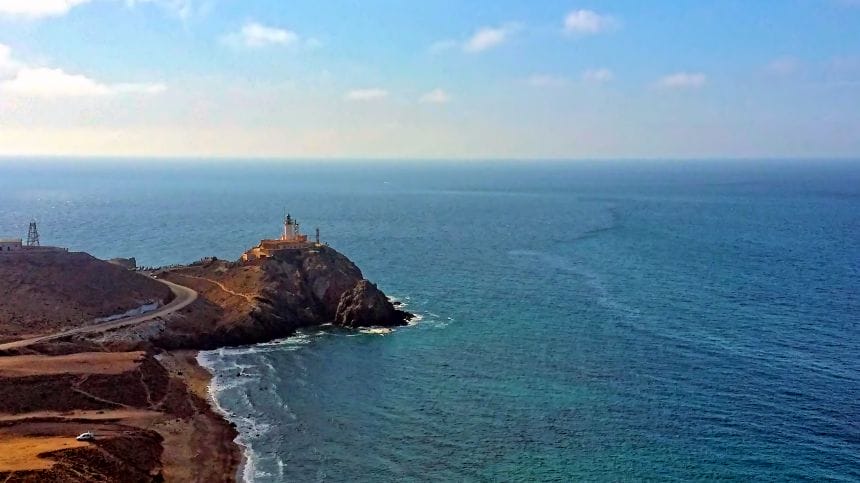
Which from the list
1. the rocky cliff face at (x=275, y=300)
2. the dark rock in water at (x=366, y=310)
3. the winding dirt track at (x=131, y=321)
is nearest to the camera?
the winding dirt track at (x=131, y=321)

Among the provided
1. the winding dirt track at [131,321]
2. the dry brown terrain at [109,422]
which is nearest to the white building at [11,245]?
the winding dirt track at [131,321]

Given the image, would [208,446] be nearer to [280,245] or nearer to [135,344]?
[135,344]

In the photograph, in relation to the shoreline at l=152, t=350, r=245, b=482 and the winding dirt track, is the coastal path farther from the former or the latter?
the shoreline at l=152, t=350, r=245, b=482

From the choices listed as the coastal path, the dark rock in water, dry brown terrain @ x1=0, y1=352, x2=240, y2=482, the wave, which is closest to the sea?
the wave

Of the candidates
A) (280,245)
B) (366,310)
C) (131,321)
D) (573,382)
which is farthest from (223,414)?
(280,245)

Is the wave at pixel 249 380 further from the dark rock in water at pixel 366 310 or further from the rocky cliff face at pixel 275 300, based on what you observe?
the rocky cliff face at pixel 275 300

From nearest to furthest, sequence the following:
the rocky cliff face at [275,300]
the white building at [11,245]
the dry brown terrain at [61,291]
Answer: the dry brown terrain at [61,291] < the rocky cliff face at [275,300] < the white building at [11,245]

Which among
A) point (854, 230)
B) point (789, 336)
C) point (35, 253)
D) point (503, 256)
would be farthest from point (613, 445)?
point (854, 230)
